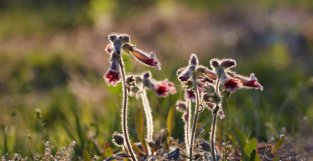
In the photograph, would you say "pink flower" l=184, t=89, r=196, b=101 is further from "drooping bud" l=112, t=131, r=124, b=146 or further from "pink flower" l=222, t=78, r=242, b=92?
"pink flower" l=222, t=78, r=242, b=92

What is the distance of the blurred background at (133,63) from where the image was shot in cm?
466

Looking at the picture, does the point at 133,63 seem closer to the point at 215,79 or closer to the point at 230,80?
the point at 215,79

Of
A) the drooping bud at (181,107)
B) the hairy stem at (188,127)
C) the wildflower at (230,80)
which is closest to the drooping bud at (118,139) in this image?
the hairy stem at (188,127)

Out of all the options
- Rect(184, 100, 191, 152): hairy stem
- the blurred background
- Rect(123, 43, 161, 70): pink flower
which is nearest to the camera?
Rect(123, 43, 161, 70): pink flower

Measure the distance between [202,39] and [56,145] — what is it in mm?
7853

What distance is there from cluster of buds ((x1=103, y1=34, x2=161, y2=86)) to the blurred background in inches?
19.0

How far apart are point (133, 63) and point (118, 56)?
4.61 metres

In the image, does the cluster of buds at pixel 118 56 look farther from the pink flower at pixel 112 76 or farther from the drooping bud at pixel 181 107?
the drooping bud at pixel 181 107

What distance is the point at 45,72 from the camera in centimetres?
974

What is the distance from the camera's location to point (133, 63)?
25.1 ft

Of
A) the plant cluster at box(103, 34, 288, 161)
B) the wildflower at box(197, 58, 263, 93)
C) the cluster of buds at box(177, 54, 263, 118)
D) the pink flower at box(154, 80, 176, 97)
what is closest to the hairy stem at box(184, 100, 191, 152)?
the plant cluster at box(103, 34, 288, 161)

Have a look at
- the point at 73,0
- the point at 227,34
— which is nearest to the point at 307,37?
the point at 227,34

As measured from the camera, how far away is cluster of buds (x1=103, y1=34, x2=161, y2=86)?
3049 mm

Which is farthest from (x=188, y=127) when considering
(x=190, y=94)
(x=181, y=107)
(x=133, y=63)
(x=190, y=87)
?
(x=133, y=63)
